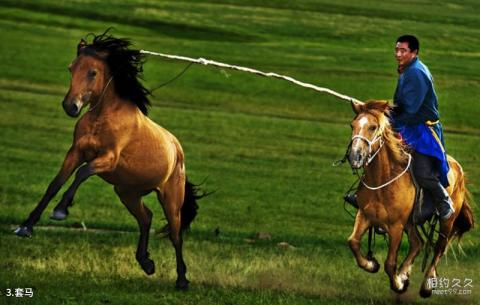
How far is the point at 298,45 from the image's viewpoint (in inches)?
3140

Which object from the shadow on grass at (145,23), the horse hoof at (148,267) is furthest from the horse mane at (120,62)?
the shadow on grass at (145,23)

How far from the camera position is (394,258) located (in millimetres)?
12289

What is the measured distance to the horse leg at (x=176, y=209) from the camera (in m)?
12.5

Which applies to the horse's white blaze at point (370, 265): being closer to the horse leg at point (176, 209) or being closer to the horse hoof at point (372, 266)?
the horse hoof at point (372, 266)

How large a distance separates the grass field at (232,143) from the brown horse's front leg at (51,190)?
807mm

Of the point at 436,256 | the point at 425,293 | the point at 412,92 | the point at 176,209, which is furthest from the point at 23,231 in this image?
the point at 436,256

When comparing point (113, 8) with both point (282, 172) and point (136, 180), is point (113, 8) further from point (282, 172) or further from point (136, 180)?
point (136, 180)

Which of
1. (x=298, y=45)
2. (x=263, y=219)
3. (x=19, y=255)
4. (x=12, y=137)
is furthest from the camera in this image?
(x=298, y=45)

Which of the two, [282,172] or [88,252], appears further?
[282,172]

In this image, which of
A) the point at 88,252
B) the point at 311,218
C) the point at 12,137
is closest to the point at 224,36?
the point at 12,137

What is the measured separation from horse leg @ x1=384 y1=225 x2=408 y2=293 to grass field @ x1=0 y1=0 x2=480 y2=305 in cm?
64

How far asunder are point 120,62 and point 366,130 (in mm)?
2726

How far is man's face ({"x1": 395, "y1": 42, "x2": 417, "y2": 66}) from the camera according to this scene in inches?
467

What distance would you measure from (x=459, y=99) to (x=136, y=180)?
4464 centimetres
